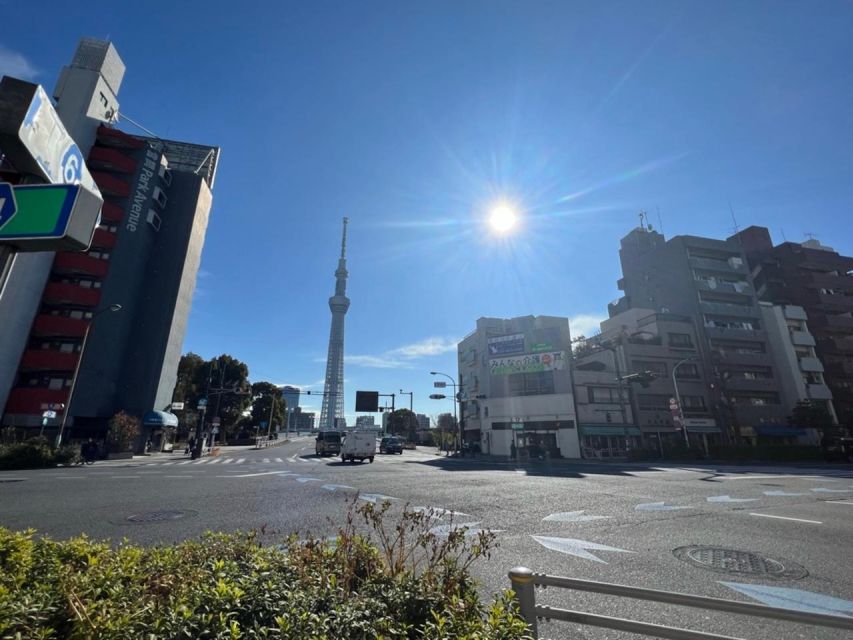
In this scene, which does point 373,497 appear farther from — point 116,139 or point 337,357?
point 337,357

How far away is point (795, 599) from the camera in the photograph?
177 inches

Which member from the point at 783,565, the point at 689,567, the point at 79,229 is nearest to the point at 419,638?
the point at 79,229

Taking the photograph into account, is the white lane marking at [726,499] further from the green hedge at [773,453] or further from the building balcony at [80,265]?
the building balcony at [80,265]

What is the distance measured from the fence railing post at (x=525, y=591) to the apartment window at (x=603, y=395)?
156 feet

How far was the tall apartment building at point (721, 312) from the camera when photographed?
45906 mm

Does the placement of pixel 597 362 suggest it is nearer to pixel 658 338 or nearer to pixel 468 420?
pixel 658 338

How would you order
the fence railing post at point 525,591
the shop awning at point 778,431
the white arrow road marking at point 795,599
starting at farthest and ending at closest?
the shop awning at point 778,431 → the white arrow road marking at point 795,599 → the fence railing post at point 525,591

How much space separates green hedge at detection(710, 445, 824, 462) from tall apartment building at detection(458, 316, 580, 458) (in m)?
14.3

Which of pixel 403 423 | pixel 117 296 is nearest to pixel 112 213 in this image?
pixel 117 296

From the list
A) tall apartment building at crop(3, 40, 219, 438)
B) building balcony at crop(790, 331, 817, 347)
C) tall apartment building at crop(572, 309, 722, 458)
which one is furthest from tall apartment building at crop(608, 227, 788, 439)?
tall apartment building at crop(3, 40, 219, 438)

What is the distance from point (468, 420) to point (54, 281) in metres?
53.4

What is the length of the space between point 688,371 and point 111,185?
7051 centimetres

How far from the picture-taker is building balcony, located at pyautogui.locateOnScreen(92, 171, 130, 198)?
37431 millimetres

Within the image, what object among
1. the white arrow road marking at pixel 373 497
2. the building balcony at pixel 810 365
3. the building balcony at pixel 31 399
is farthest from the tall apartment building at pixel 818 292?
the building balcony at pixel 31 399
